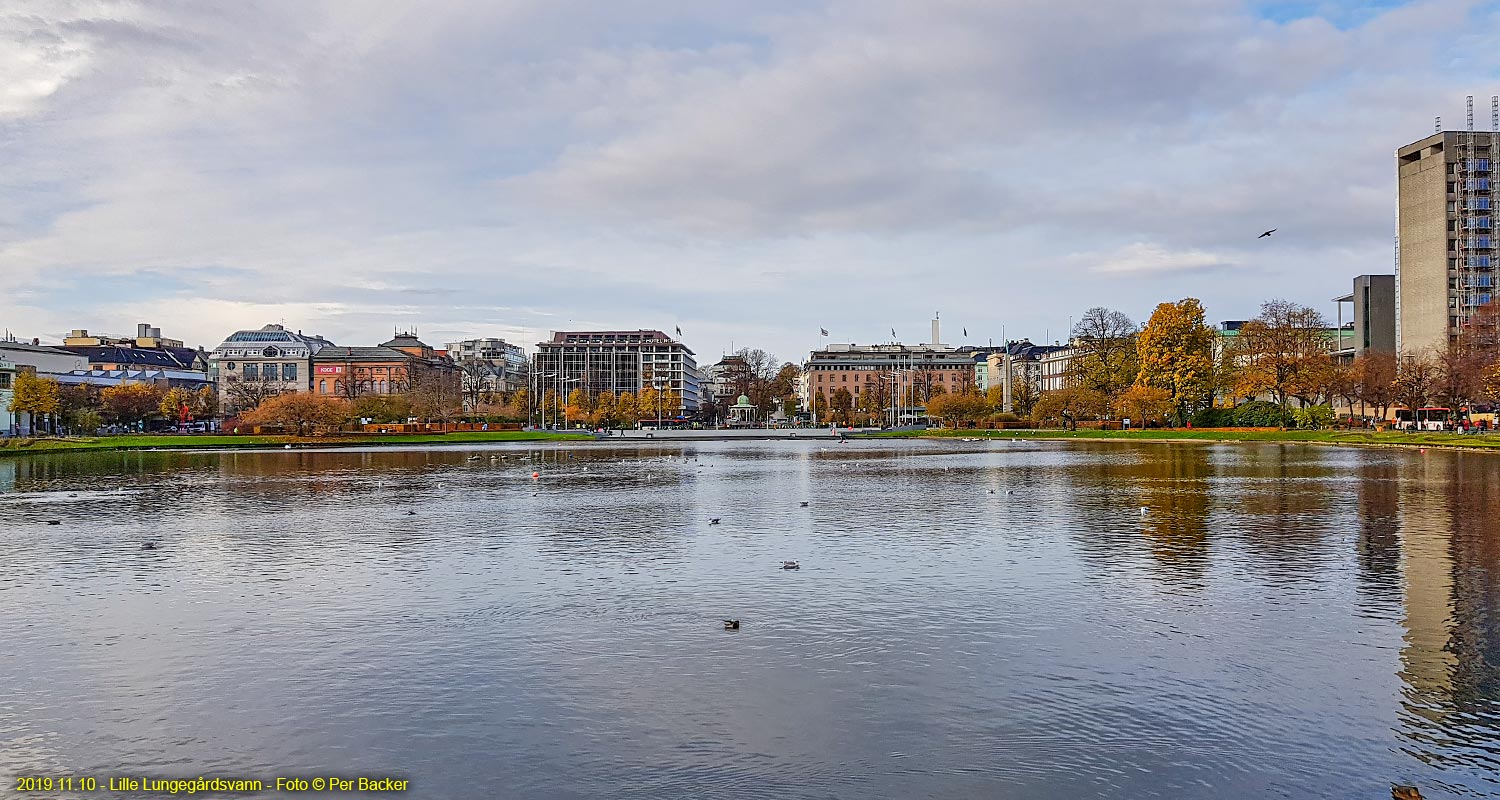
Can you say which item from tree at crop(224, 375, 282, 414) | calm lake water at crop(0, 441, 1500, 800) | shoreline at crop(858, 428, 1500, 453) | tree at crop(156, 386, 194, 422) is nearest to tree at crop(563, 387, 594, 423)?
tree at crop(224, 375, 282, 414)

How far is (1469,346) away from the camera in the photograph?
79.7 m

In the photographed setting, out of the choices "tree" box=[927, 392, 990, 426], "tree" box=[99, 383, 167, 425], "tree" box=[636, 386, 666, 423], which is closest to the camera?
"tree" box=[927, 392, 990, 426]

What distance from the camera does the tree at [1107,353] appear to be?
108062 mm

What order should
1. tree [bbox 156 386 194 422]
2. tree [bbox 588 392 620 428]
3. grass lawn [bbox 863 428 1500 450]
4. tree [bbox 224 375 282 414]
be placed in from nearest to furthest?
grass lawn [bbox 863 428 1500 450], tree [bbox 156 386 194 422], tree [bbox 224 375 282 414], tree [bbox 588 392 620 428]

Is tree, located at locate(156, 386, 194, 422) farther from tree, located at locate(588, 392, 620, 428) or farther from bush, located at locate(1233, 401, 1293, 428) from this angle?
bush, located at locate(1233, 401, 1293, 428)

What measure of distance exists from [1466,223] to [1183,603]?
Answer: 13237 centimetres

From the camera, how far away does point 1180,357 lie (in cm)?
9762

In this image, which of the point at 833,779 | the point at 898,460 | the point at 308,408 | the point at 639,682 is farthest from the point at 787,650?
the point at 308,408

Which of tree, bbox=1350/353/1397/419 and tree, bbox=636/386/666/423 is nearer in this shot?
tree, bbox=1350/353/1397/419

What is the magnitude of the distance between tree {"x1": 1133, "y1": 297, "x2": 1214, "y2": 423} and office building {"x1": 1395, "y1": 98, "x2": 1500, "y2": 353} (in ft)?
130

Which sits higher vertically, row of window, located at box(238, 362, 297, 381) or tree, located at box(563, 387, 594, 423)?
row of window, located at box(238, 362, 297, 381)

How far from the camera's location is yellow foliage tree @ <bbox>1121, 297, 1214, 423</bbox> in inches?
3816

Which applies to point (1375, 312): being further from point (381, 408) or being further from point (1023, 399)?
point (381, 408)

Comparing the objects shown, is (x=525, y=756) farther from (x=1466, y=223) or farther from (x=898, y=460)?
(x=1466, y=223)
